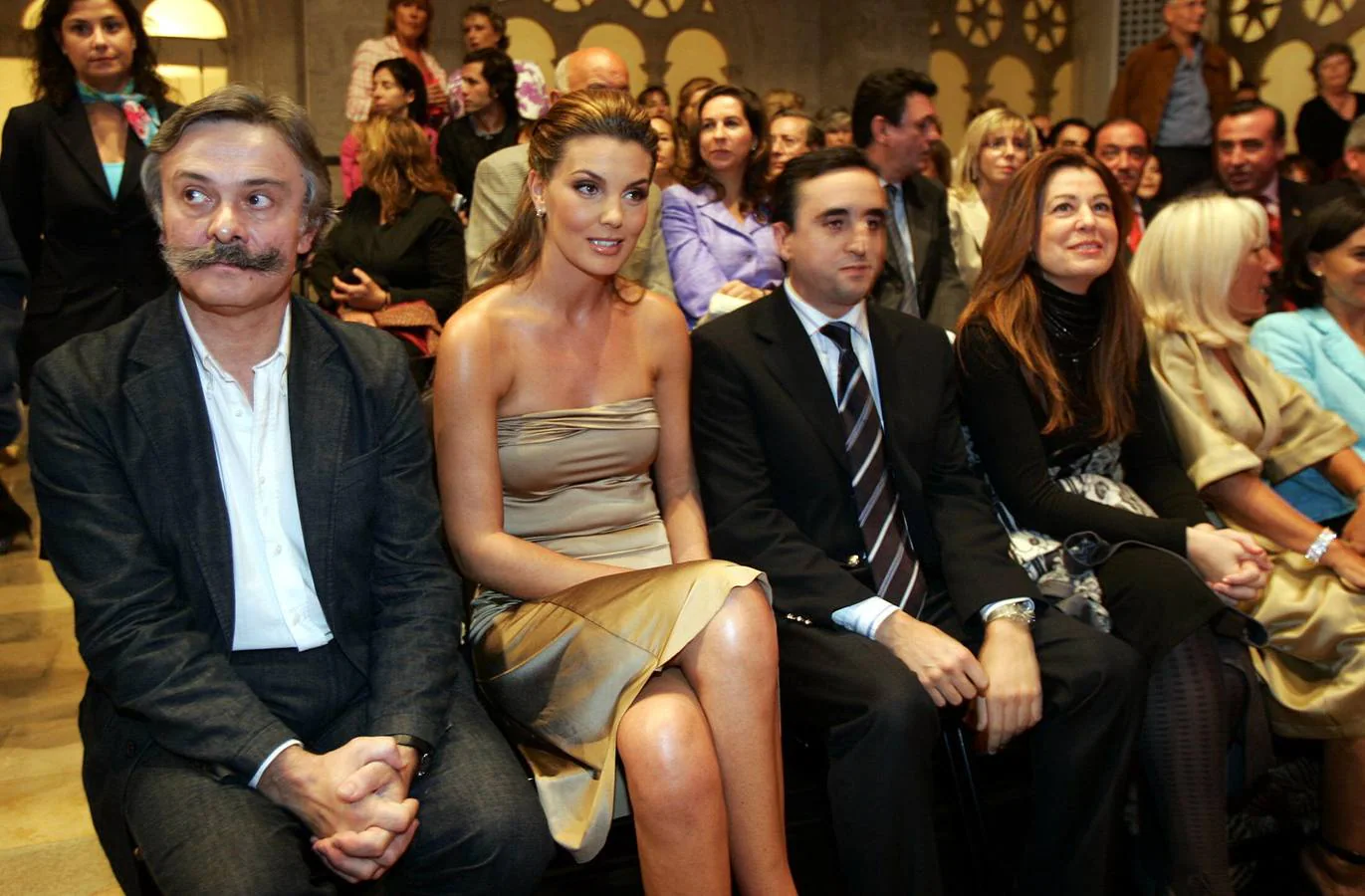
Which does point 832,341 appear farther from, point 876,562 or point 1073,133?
point 1073,133

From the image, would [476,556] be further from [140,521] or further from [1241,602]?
[1241,602]

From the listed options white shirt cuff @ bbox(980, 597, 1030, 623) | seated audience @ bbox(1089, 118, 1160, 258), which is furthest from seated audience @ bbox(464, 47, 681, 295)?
seated audience @ bbox(1089, 118, 1160, 258)

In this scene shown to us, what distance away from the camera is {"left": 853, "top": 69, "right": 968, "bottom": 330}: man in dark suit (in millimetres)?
4430

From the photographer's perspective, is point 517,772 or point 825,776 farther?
point 825,776

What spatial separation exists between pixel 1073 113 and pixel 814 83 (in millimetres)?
2607

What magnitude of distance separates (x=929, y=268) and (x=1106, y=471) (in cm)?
159

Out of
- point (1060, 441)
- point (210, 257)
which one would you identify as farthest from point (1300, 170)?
point (210, 257)

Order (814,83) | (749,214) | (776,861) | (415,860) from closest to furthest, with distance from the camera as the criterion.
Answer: (415,860)
(776,861)
(749,214)
(814,83)

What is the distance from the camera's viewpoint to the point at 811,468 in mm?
2701

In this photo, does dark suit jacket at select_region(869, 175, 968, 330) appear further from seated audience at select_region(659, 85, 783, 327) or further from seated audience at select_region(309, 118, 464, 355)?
seated audience at select_region(309, 118, 464, 355)

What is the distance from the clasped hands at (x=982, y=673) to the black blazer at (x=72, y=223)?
7.43 ft

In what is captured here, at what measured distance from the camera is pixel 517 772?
6.71 feet

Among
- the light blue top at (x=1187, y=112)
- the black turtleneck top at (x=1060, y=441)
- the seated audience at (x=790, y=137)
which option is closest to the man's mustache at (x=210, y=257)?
the black turtleneck top at (x=1060, y=441)

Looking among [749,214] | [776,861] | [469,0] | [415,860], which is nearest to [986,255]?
[749,214]
